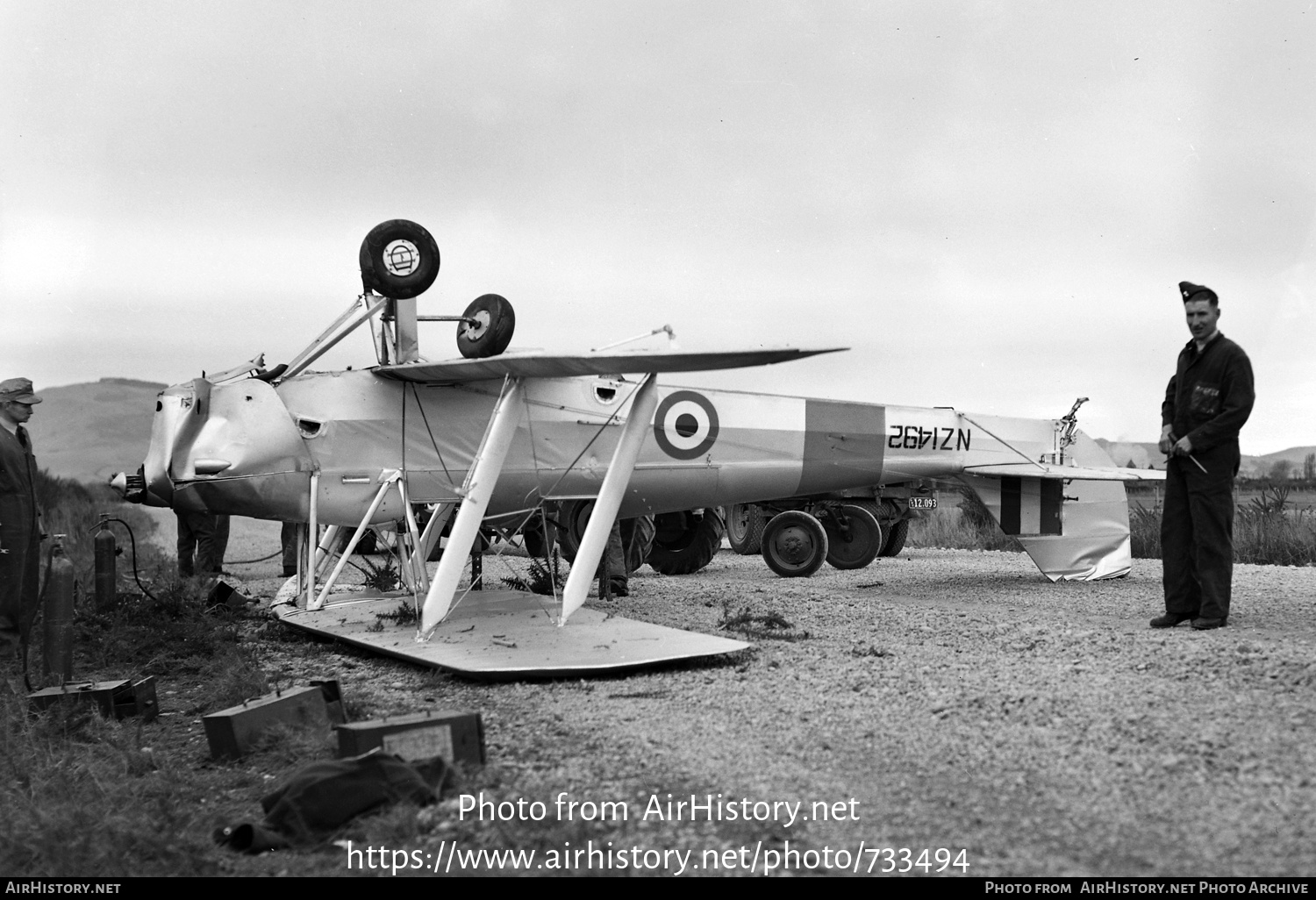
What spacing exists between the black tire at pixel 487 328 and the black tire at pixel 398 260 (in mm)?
506

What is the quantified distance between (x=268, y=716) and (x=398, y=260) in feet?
14.8

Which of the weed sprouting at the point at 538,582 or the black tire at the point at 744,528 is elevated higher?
the black tire at the point at 744,528

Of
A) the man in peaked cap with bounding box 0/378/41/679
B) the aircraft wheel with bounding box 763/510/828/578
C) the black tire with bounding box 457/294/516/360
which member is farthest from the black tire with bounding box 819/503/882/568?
the man in peaked cap with bounding box 0/378/41/679

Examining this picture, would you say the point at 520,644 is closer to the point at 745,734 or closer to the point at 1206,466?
the point at 745,734

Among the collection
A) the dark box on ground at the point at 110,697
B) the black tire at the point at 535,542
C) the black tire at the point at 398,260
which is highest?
the black tire at the point at 398,260

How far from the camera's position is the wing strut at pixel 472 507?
707cm

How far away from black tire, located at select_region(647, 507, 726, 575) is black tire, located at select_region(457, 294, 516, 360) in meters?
6.19

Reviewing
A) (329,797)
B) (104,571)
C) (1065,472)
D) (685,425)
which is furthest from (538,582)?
(329,797)

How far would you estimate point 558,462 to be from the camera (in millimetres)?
9445

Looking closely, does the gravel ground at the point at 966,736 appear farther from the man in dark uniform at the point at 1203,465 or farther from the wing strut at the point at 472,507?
the wing strut at the point at 472,507

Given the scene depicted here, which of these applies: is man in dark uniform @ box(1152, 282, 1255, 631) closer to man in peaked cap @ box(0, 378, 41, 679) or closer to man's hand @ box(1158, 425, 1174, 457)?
man's hand @ box(1158, 425, 1174, 457)

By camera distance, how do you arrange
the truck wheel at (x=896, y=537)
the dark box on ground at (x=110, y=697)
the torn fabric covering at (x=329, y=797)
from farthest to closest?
the truck wheel at (x=896, y=537) < the dark box on ground at (x=110, y=697) < the torn fabric covering at (x=329, y=797)

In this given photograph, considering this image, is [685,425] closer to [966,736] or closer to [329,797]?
[966,736]

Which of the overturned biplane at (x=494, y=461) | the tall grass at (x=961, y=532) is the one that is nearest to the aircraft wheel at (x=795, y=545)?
the overturned biplane at (x=494, y=461)
